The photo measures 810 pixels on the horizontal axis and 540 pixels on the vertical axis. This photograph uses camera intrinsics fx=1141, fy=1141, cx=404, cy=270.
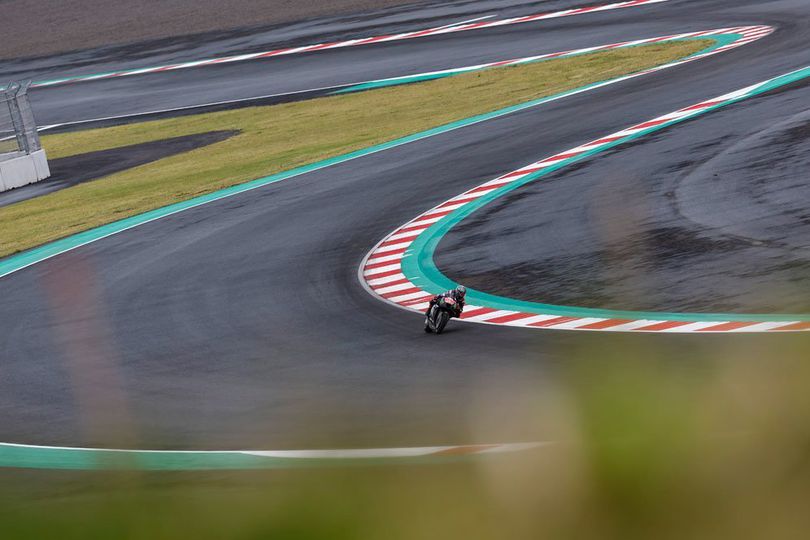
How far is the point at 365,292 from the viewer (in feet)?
40.4

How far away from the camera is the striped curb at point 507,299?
8203mm

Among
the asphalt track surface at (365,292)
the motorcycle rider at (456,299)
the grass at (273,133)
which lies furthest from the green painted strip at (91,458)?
the grass at (273,133)

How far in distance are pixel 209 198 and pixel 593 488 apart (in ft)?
65.4

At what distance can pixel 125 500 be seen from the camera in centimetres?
211

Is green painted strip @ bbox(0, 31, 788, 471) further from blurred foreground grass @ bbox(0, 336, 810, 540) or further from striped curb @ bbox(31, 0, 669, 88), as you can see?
striped curb @ bbox(31, 0, 669, 88)

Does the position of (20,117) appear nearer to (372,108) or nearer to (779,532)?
(372,108)

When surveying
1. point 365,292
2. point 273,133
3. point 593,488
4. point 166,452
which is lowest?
point 273,133

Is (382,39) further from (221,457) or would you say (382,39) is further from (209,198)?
(221,457)

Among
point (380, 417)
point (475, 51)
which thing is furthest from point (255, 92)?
Result: point (380, 417)

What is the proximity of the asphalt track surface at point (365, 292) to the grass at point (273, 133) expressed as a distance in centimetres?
234

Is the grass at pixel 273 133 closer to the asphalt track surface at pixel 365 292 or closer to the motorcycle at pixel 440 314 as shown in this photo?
the asphalt track surface at pixel 365 292

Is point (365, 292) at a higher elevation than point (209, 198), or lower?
higher

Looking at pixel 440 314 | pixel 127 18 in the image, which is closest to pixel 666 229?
pixel 440 314

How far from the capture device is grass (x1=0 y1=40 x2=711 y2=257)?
22.4 metres
